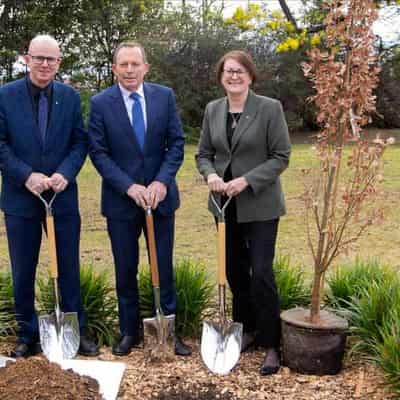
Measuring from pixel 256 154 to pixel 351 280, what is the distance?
1.50 meters

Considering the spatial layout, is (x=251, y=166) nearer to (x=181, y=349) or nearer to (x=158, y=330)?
(x=158, y=330)

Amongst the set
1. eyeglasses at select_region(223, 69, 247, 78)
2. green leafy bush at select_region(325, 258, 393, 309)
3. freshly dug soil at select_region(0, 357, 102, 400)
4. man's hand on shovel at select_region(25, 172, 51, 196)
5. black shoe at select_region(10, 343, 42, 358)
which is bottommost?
black shoe at select_region(10, 343, 42, 358)

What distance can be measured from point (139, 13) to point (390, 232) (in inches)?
731

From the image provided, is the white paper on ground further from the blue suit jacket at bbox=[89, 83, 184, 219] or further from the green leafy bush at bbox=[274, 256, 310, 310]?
the green leafy bush at bbox=[274, 256, 310, 310]

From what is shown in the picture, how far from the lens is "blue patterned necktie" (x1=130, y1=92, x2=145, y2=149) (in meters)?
4.48

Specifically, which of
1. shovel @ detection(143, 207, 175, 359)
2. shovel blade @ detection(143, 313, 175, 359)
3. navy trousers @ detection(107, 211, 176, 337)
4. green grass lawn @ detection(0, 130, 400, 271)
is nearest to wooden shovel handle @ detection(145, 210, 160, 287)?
shovel @ detection(143, 207, 175, 359)

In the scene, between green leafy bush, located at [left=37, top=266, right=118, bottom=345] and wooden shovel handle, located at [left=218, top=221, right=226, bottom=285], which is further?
green leafy bush, located at [left=37, top=266, right=118, bottom=345]

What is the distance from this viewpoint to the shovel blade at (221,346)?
4.28 meters

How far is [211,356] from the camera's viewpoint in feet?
14.2

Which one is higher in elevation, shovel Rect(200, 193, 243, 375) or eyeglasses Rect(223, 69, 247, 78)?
eyeglasses Rect(223, 69, 247, 78)

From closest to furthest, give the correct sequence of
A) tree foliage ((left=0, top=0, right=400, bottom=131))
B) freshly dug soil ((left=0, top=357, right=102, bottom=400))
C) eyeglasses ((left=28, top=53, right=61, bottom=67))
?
freshly dug soil ((left=0, top=357, right=102, bottom=400)) < eyeglasses ((left=28, top=53, right=61, bottom=67)) < tree foliage ((left=0, top=0, right=400, bottom=131))

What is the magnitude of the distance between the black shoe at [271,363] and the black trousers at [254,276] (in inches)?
2.2

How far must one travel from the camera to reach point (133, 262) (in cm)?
460

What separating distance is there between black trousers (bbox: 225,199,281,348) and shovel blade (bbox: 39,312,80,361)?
114cm
